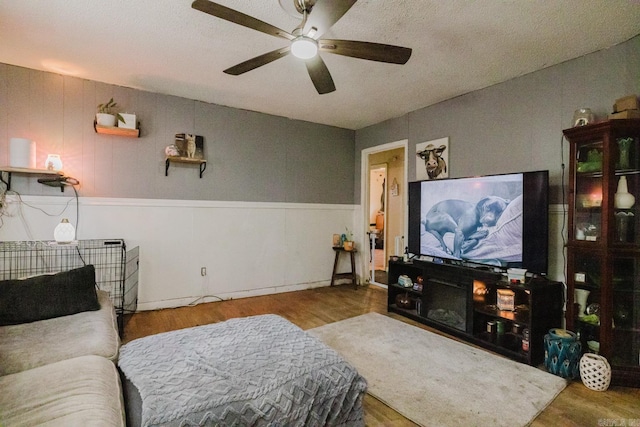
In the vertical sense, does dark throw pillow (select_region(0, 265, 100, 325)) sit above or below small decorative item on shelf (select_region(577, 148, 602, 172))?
below

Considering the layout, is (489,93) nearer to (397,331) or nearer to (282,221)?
(397,331)

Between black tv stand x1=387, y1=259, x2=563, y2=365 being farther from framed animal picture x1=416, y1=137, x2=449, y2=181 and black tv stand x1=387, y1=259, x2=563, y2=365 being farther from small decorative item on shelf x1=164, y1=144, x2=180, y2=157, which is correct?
small decorative item on shelf x1=164, y1=144, x2=180, y2=157

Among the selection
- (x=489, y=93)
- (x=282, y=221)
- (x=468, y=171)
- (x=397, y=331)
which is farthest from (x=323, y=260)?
(x=489, y=93)

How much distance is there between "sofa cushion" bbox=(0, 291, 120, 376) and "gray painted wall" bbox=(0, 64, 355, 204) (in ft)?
5.80

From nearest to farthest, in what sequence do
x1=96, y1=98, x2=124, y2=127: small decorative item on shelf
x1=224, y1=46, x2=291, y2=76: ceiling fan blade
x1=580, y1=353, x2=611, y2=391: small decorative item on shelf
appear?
1. x1=224, y1=46, x2=291, y2=76: ceiling fan blade
2. x1=580, y1=353, x2=611, y2=391: small decorative item on shelf
3. x1=96, y1=98, x2=124, y2=127: small decorative item on shelf

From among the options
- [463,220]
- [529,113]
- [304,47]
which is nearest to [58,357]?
[304,47]

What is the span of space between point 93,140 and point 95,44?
3.67 ft

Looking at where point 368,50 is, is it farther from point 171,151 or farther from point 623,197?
point 171,151

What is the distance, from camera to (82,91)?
3.20 metres

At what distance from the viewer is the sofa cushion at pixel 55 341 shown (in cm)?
151

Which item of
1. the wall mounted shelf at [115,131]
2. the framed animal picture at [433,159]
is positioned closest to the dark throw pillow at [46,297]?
the wall mounted shelf at [115,131]

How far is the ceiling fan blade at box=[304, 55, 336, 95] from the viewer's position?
1975 millimetres

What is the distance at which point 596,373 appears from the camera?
2029mm

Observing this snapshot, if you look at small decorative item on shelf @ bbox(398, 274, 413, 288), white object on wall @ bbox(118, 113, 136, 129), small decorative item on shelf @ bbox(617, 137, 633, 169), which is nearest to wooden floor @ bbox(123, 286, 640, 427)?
small decorative item on shelf @ bbox(398, 274, 413, 288)
